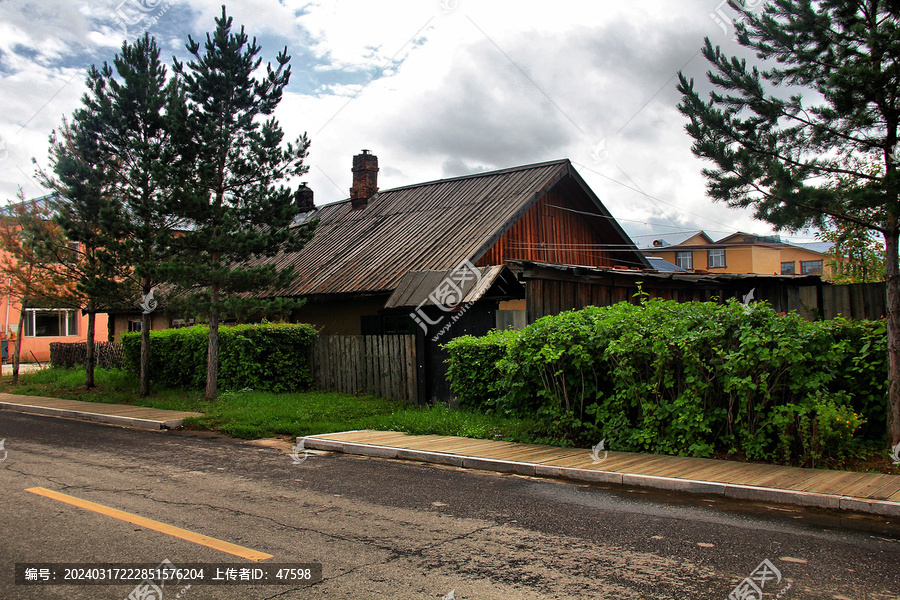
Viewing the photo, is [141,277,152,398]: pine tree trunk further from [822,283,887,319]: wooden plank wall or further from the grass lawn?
[822,283,887,319]: wooden plank wall

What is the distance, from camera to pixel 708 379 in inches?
319

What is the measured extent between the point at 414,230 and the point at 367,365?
628 centimetres

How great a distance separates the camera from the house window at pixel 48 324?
120ft

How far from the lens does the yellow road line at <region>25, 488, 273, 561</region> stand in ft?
15.7

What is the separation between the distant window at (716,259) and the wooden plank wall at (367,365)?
48660 mm

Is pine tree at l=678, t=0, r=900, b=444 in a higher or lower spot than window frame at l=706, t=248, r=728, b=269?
lower

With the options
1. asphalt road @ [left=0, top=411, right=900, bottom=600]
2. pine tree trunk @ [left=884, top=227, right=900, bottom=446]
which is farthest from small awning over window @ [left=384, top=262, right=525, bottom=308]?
pine tree trunk @ [left=884, top=227, right=900, bottom=446]

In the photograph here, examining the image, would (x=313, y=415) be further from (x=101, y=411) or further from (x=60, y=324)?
(x=60, y=324)

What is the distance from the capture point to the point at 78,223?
54.1ft

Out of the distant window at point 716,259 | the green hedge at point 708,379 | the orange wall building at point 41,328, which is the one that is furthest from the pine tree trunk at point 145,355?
the distant window at point 716,259

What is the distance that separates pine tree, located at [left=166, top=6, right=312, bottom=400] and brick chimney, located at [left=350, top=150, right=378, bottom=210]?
35.6 ft

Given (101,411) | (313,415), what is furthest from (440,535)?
(101,411)

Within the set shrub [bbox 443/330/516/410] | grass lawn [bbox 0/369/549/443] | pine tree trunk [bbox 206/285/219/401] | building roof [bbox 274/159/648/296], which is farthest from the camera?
building roof [bbox 274/159/648/296]

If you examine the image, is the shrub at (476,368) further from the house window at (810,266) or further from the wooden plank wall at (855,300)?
the house window at (810,266)
